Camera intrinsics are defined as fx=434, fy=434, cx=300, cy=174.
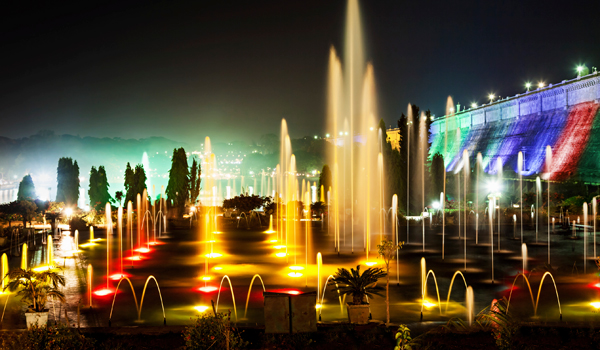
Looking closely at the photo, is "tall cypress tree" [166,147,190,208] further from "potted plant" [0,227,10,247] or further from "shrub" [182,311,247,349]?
"shrub" [182,311,247,349]

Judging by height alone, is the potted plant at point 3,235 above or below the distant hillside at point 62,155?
below

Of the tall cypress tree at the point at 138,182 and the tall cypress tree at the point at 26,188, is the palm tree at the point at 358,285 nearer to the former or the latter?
the tall cypress tree at the point at 138,182

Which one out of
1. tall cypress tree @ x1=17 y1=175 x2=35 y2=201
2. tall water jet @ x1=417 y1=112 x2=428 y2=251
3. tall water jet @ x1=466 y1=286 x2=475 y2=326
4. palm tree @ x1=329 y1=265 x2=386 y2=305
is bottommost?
tall water jet @ x1=466 y1=286 x2=475 y2=326

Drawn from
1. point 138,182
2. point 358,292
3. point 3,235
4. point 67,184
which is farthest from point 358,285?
point 67,184

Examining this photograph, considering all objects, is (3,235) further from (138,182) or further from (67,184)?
(67,184)

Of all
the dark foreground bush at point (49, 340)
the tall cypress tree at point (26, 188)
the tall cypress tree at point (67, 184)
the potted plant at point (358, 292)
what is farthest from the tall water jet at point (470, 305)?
the tall cypress tree at point (26, 188)

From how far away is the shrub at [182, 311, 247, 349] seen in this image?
5797mm

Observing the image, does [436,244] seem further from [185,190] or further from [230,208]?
[185,190]

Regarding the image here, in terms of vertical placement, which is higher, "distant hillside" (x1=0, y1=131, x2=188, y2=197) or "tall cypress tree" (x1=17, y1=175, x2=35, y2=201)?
"distant hillside" (x1=0, y1=131, x2=188, y2=197)

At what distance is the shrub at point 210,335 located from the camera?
5.80m

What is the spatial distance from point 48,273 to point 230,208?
22848 mm

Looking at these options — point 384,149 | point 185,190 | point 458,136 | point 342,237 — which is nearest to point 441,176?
point 384,149

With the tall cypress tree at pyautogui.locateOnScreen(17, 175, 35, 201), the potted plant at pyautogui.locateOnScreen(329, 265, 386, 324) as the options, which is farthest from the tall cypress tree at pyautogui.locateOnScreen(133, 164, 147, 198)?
the potted plant at pyautogui.locateOnScreen(329, 265, 386, 324)

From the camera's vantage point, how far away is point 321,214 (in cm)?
2816
